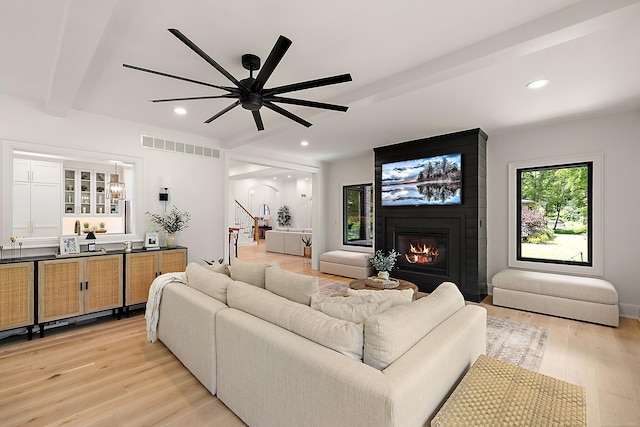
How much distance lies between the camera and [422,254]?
522cm

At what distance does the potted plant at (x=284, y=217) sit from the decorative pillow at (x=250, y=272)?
9.65 meters

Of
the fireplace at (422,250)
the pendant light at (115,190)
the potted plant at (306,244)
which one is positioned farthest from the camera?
the potted plant at (306,244)

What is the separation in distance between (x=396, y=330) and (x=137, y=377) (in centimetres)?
230

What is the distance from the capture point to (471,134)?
445 cm

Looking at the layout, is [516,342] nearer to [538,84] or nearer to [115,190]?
[538,84]

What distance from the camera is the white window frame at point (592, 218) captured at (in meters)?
3.94

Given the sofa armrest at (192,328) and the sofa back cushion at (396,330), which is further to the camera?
the sofa armrest at (192,328)

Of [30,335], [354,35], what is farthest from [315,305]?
[30,335]

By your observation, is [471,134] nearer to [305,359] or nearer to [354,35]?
[354,35]

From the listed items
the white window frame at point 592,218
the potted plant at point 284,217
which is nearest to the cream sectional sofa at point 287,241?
the potted plant at point 284,217

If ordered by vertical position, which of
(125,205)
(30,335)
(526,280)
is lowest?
(30,335)

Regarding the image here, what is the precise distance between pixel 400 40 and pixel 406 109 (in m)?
1.43

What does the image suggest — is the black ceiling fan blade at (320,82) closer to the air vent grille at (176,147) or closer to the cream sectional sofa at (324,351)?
the cream sectional sofa at (324,351)

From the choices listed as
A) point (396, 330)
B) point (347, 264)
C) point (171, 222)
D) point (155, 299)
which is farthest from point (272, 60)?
point (347, 264)
